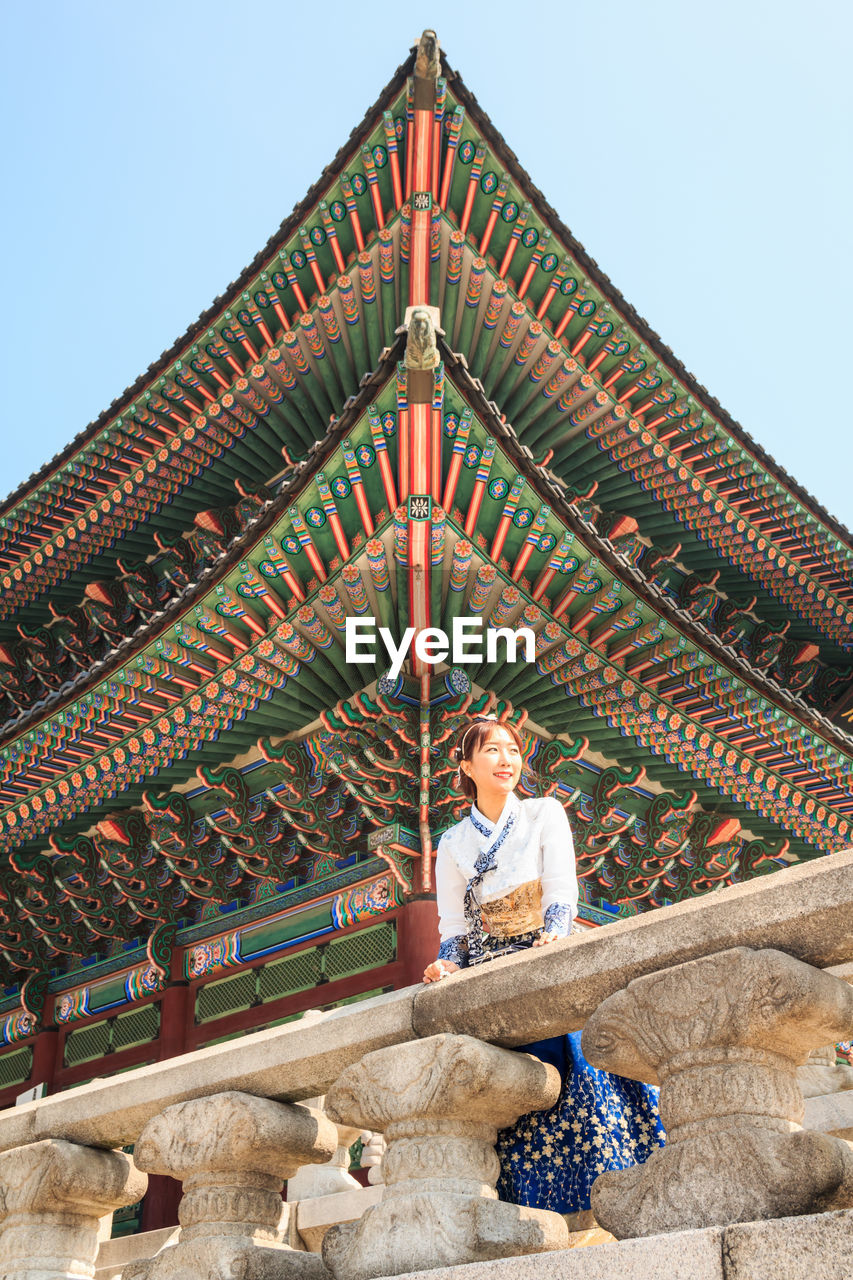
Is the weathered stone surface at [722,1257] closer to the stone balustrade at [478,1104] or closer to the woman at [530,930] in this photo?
the stone balustrade at [478,1104]

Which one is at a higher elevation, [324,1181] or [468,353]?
[468,353]

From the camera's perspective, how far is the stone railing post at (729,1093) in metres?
2.36

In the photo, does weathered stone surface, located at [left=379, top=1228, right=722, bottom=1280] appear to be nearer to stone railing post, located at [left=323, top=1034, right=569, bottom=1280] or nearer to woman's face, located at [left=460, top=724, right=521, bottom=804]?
stone railing post, located at [left=323, top=1034, right=569, bottom=1280]

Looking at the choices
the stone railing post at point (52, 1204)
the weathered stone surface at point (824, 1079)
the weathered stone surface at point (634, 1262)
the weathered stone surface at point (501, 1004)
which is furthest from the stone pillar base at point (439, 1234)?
the weathered stone surface at point (824, 1079)

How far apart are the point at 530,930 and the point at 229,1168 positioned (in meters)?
1.09

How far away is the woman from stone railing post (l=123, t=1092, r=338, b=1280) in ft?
1.86

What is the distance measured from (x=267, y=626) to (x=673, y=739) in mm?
2978

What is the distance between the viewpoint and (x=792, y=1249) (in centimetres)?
206

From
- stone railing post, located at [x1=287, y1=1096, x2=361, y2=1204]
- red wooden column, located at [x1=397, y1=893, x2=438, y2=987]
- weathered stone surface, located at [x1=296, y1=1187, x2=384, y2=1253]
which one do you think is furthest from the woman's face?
red wooden column, located at [x1=397, y1=893, x2=438, y2=987]

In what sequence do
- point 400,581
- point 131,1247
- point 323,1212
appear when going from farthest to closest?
point 400,581 → point 131,1247 → point 323,1212

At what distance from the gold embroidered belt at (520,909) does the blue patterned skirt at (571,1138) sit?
0.53 meters

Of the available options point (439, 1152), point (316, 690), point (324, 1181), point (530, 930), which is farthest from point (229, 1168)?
point (316, 690)

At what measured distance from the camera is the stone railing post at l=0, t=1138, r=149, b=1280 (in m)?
3.66

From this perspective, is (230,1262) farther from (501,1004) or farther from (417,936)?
(417,936)
